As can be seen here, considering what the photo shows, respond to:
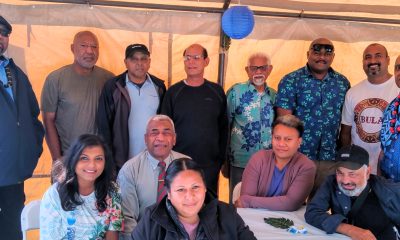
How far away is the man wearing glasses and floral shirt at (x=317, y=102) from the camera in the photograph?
3.69 metres

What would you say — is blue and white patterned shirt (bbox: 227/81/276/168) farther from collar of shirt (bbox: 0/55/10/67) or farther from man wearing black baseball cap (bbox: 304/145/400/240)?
collar of shirt (bbox: 0/55/10/67)

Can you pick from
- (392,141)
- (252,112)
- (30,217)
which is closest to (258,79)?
(252,112)

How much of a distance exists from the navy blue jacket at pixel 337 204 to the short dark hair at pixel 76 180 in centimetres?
126

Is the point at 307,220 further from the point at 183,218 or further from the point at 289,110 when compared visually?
the point at 289,110

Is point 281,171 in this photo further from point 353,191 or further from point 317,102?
point 317,102

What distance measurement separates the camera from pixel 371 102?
361 cm

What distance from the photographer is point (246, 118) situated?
12.2ft

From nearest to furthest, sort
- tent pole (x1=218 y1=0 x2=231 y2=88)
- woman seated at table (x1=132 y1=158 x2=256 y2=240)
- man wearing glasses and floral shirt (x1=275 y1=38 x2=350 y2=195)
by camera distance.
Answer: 1. woman seated at table (x1=132 y1=158 x2=256 y2=240)
2. man wearing glasses and floral shirt (x1=275 y1=38 x2=350 y2=195)
3. tent pole (x1=218 y1=0 x2=231 y2=88)

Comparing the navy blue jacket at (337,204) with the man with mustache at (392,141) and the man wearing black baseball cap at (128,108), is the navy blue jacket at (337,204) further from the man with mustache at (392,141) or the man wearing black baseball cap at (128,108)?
the man wearing black baseball cap at (128,108)

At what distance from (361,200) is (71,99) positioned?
245 centimetres

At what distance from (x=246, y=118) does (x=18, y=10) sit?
232 cm

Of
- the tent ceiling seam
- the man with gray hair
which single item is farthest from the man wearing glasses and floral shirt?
the man with gray hair

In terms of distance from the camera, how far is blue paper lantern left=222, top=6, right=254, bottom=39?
3361 millimetres

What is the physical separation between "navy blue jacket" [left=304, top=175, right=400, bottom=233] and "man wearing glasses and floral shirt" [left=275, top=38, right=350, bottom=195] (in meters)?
1.11
